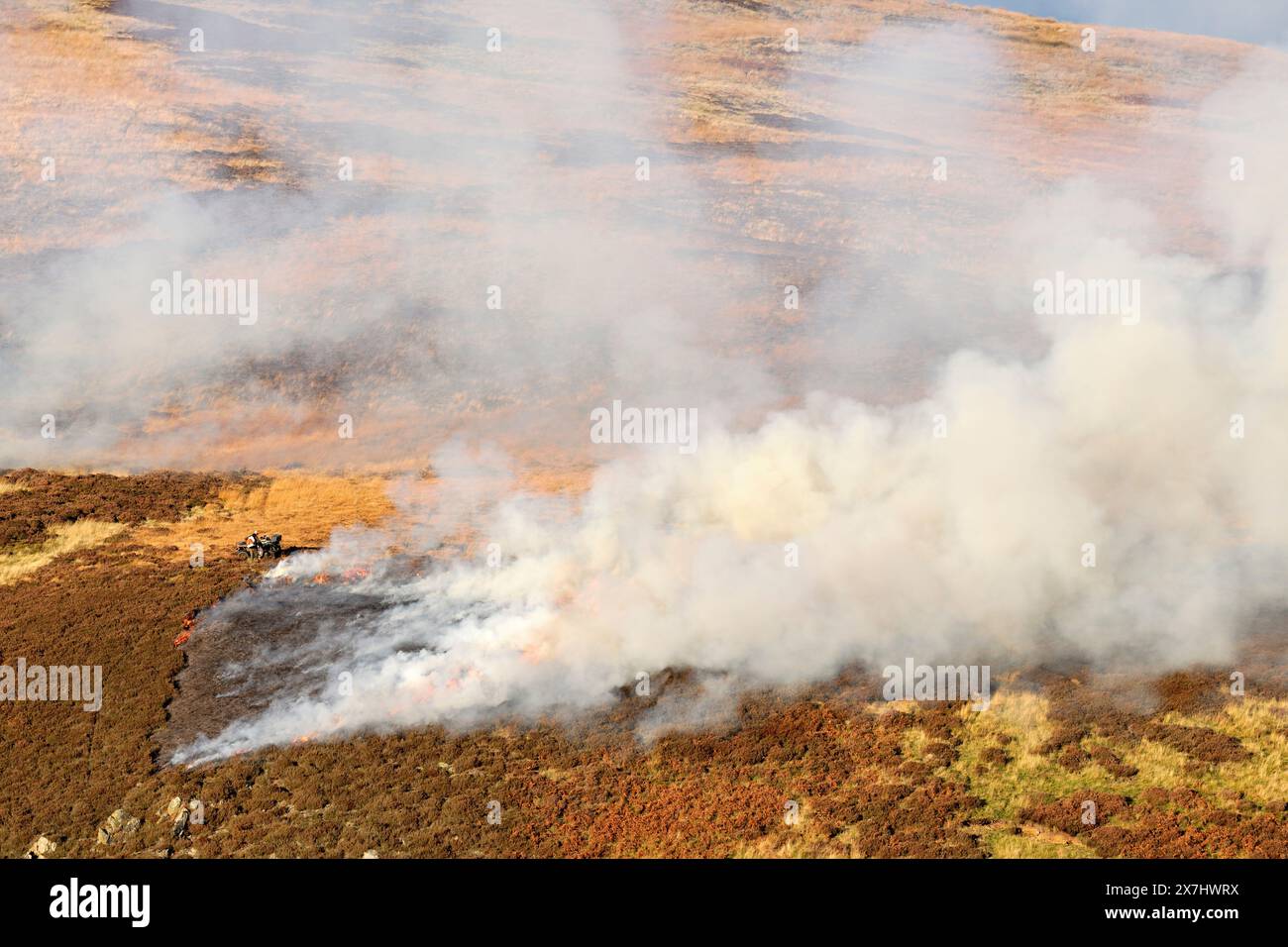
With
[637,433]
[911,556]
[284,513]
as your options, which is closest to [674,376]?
[637,433]

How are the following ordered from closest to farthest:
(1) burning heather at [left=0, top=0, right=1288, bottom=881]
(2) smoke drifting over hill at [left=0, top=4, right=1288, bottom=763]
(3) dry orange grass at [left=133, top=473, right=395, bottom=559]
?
1. (1) burning heather at [left=0, top=0, right=1288, bottom=881]
2. (2) smoke drifting over hill at [left=0, top=4, right=1288, bottom=763]
3. (3) dry orange grass at [left=133, top=473, right=395, bottom=559]

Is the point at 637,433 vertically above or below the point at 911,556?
above

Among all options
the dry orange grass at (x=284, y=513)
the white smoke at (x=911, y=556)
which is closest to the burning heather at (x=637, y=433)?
the white smoke at (x=911, y=556)

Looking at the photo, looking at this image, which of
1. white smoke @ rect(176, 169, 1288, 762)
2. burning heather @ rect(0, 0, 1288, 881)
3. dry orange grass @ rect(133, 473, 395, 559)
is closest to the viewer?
burning heather @ rect(0, 0, 1288, 881)

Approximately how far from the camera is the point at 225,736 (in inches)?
774

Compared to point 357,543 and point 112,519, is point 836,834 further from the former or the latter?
point 112,519

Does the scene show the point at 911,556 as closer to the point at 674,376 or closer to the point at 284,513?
the point at 284,513

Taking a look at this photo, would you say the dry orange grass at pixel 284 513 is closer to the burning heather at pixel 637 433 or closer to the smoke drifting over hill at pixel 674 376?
the burning heather at pixel 637 433

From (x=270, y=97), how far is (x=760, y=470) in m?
54.9

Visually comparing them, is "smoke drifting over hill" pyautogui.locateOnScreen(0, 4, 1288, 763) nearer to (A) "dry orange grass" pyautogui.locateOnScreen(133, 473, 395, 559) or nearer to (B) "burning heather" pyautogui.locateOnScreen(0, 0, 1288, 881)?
(B) "burning heather" pyautogui.locateOnScreen(0, 0, 1288, 881)

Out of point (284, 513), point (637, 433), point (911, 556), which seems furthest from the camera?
point (637, 433)

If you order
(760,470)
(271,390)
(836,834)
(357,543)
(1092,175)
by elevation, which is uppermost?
(1092,175)

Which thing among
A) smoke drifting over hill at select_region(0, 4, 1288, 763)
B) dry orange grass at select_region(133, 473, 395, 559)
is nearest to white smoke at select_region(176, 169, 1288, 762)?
smoke drifting over hill at select_region(0, 4, 1288, 763)

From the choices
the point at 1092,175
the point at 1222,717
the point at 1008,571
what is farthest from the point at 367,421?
the point at 1092,175
